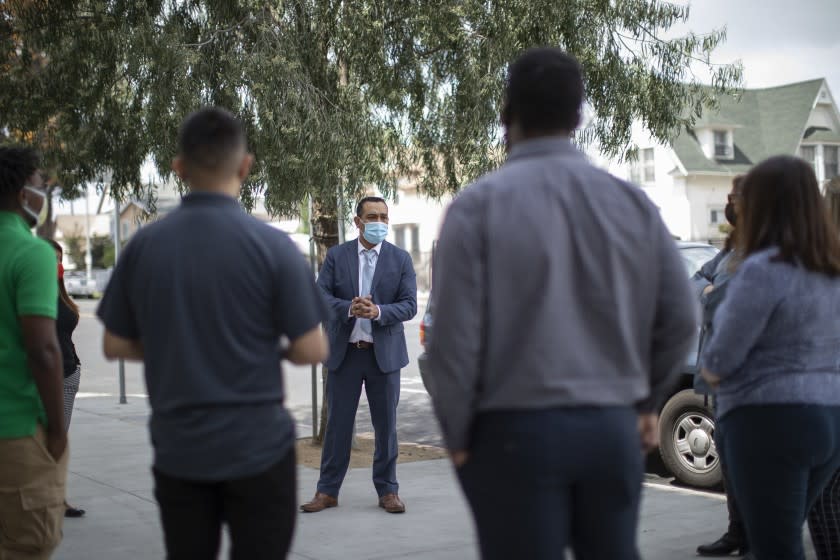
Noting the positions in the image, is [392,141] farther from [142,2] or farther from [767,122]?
[767,122]

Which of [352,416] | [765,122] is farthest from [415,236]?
[352,416]

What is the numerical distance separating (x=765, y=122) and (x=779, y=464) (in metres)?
48.9

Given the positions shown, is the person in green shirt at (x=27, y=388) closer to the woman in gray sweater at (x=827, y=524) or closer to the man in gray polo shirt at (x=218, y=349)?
the man in gray polo shirt at (x=218, y=349)

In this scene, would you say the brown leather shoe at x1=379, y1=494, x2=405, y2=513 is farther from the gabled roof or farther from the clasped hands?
the gabled roof

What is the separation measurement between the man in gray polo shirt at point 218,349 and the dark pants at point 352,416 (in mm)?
3885

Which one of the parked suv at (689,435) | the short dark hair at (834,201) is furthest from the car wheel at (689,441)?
the short dark hair at (834,201)

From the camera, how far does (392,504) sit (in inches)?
276

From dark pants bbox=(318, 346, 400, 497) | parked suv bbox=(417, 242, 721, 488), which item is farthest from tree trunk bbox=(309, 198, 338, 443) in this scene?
dark pants bbox=(318, 346, 400, 497)

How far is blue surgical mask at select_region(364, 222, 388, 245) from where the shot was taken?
23.9 ft

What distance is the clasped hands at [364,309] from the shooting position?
6.94 m

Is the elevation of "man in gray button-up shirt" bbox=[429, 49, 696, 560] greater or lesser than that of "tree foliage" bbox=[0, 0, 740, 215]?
lesser

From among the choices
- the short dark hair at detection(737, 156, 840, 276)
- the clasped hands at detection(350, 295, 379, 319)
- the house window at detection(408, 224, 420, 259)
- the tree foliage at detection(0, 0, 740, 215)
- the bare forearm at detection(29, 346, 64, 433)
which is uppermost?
the house window at detection(408, 224, 420, 259)

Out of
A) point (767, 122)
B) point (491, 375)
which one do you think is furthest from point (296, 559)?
point (767, 122)

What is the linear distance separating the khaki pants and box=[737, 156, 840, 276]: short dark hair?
2.68m
